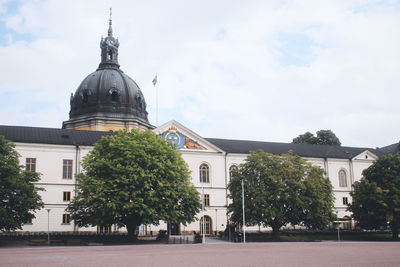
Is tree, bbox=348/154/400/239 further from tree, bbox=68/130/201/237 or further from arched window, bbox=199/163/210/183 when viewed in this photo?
tree, bbox=68/130/201/237

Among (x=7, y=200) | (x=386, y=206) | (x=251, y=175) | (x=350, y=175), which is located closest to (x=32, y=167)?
(x=7, y=200)

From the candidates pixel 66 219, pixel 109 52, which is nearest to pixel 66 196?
pixel 66 219

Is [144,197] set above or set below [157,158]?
below

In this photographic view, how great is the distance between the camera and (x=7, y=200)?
142 feet

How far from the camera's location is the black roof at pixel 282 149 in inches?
2724

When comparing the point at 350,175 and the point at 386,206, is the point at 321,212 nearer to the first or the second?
the point at 386,206


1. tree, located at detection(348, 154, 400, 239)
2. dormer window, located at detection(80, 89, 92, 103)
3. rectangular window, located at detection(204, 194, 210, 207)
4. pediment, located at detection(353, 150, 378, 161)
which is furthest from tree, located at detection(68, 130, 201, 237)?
pediment, located at detection(353, 150, 378, 161)

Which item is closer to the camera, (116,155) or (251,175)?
(116,155)

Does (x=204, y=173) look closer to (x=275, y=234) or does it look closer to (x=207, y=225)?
(x=207, y=225)

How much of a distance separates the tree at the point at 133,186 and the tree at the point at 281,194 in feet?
22.1

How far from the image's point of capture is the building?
186ft

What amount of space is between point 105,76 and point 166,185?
36.1 m

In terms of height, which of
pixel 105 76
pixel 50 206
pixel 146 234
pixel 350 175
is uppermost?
pixel 105 76

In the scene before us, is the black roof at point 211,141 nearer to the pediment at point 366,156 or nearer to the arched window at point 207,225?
the pediment at point 366,156
